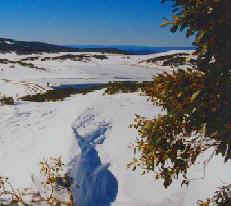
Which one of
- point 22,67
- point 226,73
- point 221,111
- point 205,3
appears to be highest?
point 205,3

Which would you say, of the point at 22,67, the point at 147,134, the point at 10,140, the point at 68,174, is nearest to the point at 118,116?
the point at 10,140

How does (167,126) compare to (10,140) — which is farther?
(10,140)

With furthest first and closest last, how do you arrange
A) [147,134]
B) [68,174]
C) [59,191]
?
1. [68,174]
2. [59,191]
3. [147,134]

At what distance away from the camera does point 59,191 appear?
8570 millimetres

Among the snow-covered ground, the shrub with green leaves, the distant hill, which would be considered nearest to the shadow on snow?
the snow-covered ground

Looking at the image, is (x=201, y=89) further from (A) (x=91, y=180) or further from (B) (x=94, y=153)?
(B) (x=94, y=153)

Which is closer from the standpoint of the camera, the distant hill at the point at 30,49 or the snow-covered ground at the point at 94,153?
the snow-covered ground at the point at 94,153

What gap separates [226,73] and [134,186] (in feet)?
19.2

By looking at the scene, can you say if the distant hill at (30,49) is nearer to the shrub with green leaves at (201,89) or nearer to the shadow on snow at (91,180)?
the shadow on snow at (91,180)

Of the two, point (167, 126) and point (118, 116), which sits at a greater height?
point (167, 126)

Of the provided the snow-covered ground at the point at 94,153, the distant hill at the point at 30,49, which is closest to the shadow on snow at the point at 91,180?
the snow-covered ground at the point at 94,153

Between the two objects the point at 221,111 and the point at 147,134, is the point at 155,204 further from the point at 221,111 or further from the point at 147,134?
the point at 221,111

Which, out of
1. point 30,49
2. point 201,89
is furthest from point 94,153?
point 30,49

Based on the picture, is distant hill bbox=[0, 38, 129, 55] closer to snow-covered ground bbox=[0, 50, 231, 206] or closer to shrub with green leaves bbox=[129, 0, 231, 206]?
snow-covered ground bbox=[0, 50, 231, 206]
